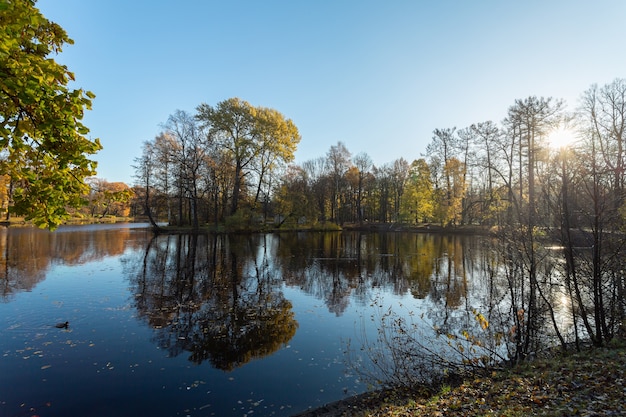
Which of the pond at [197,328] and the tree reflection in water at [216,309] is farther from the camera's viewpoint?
the tree reflection in water at [216,309]

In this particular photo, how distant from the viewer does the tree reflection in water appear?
8.16 meters

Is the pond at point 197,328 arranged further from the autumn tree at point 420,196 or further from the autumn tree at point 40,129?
the autumn tree at point 420,196

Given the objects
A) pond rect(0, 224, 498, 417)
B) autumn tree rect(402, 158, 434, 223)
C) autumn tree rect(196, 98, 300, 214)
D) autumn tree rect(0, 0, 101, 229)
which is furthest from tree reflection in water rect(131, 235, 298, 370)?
autumn tree rect(402, 158, 434, 223)

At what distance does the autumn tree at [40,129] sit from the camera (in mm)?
3570

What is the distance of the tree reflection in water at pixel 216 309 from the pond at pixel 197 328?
48mm

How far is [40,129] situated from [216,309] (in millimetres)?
8266

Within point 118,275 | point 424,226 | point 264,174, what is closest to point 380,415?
point 118,275

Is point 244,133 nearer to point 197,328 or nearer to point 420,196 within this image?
point 420,196

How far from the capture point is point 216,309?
11094mm

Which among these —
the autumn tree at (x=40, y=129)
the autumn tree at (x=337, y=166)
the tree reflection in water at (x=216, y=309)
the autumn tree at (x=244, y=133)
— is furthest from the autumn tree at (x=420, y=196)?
the autumn tree at (x=40, y=129)

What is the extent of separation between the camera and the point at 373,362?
7.50 meters

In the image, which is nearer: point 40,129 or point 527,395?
point 40,129

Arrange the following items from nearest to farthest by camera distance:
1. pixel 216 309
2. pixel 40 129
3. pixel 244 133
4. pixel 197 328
→ pixel 40 129
pixel 197 328
pixel 216 309
pixel 244 133

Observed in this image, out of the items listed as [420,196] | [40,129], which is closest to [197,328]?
[40,129]
